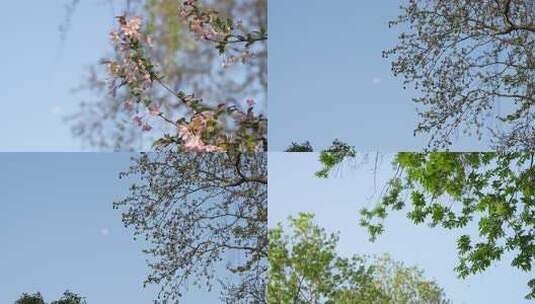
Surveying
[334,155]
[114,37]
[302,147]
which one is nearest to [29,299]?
[114,37]

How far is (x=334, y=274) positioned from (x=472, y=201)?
90 cm

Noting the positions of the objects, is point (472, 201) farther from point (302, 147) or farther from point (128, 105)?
point (128, 105)

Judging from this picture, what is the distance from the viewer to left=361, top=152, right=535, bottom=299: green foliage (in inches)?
212

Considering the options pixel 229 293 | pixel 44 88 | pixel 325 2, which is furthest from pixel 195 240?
pixel 325 2

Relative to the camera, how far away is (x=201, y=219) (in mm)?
5113

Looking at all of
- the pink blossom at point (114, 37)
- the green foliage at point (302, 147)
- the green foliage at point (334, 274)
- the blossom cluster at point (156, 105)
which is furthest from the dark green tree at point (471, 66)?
the pink blossom at point (114, 37)

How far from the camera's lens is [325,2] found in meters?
5.36

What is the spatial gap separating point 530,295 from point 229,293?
1.70 m

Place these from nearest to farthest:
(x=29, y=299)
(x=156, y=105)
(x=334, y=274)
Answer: (x=29, y=299) < (x=156, y=105) < (x=334, y=274)

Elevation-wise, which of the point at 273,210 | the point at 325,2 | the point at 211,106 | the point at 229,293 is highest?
the point at 325,2

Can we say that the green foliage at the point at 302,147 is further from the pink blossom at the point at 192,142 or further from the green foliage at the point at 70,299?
the green foliage at the point at 70,299

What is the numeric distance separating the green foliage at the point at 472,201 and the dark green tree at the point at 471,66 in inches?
5.6

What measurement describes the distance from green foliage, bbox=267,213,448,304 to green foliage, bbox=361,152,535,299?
7.4 inches

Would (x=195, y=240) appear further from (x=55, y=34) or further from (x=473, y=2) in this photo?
(x=473, y=2)
